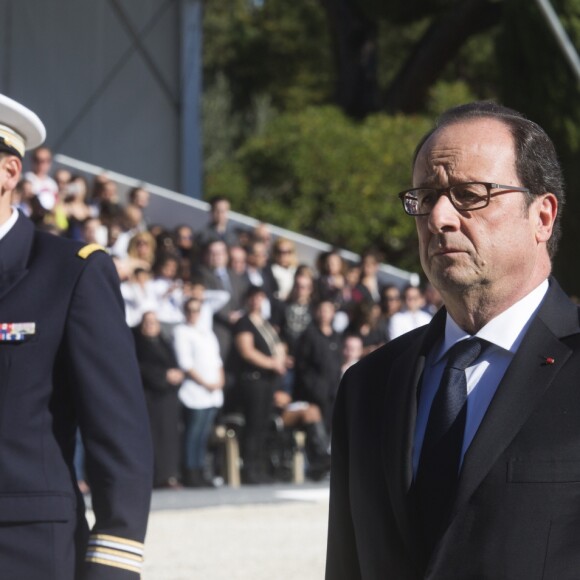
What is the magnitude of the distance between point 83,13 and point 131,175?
2.32 meters

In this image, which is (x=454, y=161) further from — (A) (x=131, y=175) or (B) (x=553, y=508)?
(A) (x=131, y=175)

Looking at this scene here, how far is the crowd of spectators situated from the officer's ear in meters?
7.62

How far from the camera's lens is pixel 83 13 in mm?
20531

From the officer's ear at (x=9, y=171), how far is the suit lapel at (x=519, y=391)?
4.63ft

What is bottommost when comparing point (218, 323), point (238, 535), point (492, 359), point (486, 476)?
point (238, 535)

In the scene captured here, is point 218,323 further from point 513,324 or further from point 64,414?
point 513,324

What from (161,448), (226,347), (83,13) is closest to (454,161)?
(161,448)

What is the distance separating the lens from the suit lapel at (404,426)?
2631mm

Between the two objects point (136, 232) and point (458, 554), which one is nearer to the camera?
point (458, 554)

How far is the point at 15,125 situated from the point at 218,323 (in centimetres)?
998

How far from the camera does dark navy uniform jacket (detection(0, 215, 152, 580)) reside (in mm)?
3342

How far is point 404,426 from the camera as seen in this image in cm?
270

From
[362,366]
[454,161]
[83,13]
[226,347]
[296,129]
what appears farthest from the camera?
[296,129]

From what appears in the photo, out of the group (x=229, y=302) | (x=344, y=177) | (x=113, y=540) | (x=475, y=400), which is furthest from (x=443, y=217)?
(x=344, y=177)
